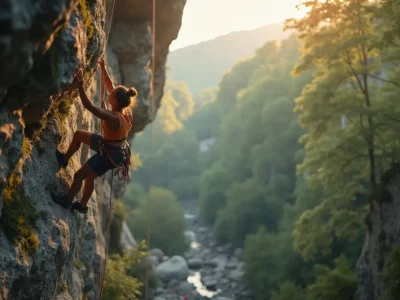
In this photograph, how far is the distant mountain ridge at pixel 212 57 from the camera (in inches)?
6762

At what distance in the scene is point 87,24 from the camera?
580cm

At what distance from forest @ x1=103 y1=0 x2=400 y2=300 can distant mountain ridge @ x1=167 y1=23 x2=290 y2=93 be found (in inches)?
3778

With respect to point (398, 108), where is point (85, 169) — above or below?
below

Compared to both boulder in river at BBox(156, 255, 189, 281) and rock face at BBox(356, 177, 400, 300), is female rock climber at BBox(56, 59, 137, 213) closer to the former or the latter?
rock face at BBox(356, 177, 400, 300)

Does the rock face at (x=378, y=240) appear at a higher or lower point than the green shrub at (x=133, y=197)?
lower

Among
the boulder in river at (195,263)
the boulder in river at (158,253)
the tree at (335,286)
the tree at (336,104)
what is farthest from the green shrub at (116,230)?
the boulder in river at (195,263)

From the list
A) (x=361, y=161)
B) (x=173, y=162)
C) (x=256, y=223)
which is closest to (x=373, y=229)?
(x=361, y=161)

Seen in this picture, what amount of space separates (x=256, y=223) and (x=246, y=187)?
305 cm

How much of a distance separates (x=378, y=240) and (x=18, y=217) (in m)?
12.0

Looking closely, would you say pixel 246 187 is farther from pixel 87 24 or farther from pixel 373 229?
pixel 87 24

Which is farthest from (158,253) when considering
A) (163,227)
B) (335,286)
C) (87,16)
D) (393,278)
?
(87,16)

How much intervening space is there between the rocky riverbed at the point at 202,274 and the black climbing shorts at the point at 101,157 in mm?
20567

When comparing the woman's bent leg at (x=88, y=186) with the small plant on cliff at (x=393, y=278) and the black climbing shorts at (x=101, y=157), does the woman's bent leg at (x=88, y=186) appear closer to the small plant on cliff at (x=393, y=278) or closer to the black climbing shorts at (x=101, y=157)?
the black climbing shorts at (x=101, y=157)

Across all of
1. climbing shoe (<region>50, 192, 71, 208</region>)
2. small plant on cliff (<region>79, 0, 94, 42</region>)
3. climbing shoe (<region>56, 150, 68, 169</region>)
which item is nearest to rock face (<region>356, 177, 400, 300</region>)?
climbing shoe (<region>50, 192, 71, 208</region>)
